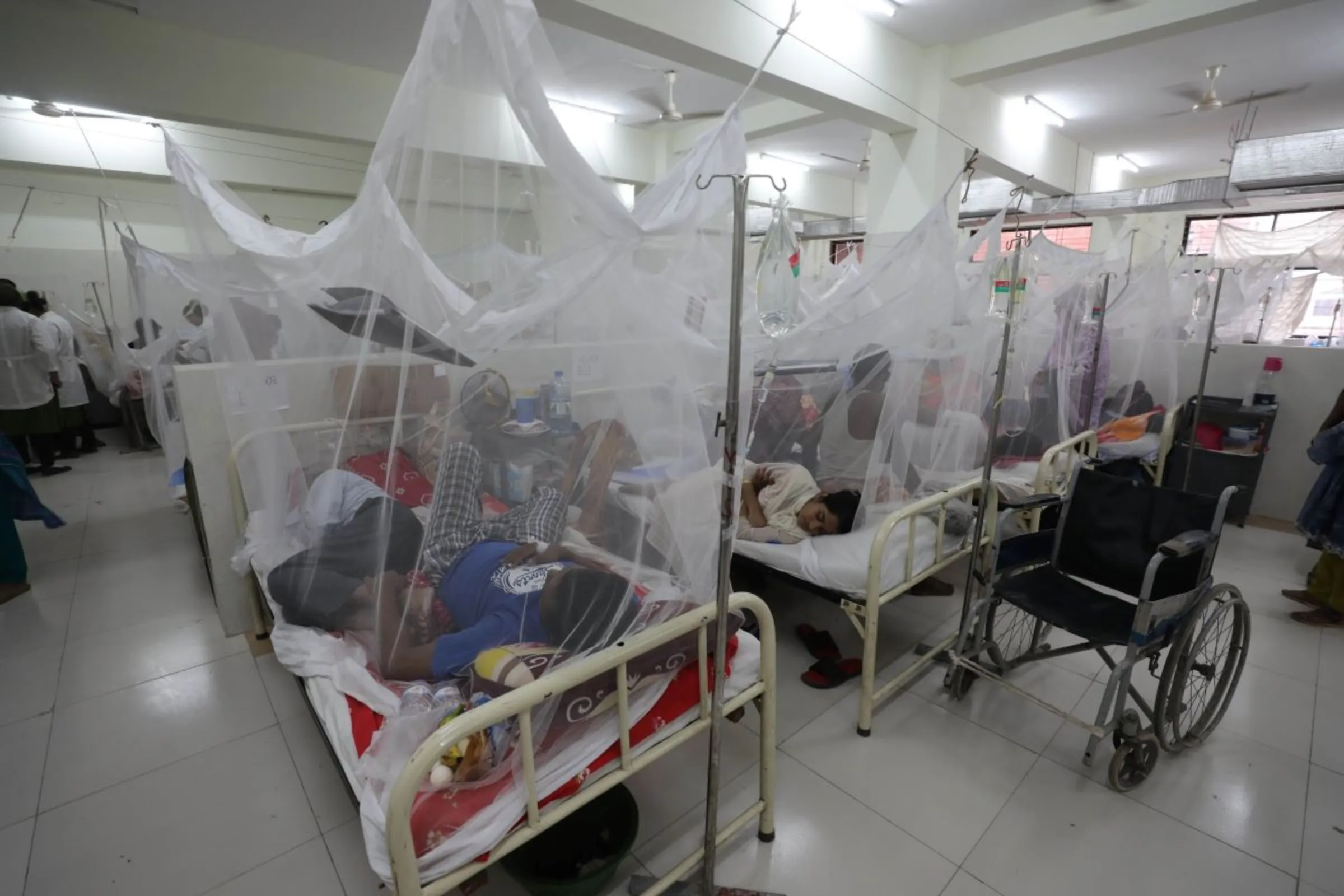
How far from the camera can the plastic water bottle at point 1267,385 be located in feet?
12.4

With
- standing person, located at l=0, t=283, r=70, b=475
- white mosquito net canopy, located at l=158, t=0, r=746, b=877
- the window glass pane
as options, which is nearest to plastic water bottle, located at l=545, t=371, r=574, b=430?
white mosquito net canopy, located at l=158, t=0, r=746, b=877

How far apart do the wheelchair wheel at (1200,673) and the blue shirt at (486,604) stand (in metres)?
1.72

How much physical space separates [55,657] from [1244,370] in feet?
21.1

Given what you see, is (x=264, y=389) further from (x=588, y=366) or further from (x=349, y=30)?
(x=349, y=30)

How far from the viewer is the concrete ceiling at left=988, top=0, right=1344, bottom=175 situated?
11.8 feet

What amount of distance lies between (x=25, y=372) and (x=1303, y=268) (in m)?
11.5

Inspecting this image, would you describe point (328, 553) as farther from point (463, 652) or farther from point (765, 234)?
point (765, 234)

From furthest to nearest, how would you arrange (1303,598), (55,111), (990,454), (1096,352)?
(55,111) < (1096,352) < (1303,598) < (990,454)

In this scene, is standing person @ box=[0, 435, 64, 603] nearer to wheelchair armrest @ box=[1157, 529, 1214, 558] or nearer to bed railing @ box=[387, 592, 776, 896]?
bed railing @ box=[387, 592, 776, 896]

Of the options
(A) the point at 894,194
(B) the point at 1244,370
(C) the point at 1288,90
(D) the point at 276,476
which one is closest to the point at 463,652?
(D) the point at 276,476

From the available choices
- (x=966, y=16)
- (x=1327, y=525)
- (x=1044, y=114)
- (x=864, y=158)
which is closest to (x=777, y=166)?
(x=864, y=158)

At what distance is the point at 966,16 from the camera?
3568 mm

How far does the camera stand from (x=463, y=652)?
1.38m

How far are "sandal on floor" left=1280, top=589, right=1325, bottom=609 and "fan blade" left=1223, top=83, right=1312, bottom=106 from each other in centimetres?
396
